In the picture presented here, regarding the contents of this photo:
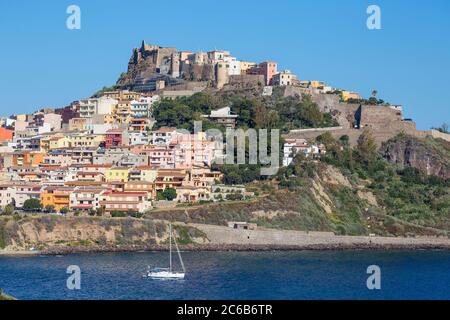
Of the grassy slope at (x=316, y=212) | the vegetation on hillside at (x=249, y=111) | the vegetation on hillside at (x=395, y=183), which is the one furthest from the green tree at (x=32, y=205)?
the vegetation on hillside at (x=395, y=183)

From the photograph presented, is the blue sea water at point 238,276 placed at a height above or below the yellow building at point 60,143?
below

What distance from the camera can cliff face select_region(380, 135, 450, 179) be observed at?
48.4 metres

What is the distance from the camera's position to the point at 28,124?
56.0 meters

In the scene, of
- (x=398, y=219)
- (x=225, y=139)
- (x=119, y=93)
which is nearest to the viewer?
(x=398, y=219)

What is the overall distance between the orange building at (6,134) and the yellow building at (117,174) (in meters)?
13.3

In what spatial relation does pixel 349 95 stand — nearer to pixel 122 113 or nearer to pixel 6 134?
pixel 122 113

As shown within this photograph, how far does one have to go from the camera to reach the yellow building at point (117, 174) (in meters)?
41.8

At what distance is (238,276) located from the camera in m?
28.1

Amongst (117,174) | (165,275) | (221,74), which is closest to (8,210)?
(117,174)

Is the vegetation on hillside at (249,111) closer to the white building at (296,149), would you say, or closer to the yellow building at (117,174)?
the white building at (296,149)

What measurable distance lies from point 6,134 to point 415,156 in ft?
79.5
